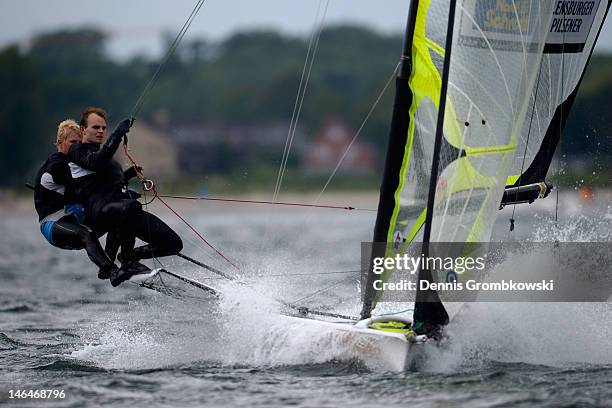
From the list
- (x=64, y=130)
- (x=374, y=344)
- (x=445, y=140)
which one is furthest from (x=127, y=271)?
(x=445, y=140)

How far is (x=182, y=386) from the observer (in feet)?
19.8

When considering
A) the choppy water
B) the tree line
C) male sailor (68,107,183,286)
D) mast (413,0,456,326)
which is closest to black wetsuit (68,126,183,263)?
male sailor (68,107,183,286)

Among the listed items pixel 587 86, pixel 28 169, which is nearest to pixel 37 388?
pixel 28 169

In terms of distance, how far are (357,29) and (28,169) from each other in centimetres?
7012

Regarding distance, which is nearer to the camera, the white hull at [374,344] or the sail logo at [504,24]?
the white hull at [374,344]

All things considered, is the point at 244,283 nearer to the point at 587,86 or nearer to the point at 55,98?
the point at 587,86

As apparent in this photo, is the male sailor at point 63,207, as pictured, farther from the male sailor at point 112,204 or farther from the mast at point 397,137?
the mast at point 397,137

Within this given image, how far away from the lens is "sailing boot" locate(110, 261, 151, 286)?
6863 mm

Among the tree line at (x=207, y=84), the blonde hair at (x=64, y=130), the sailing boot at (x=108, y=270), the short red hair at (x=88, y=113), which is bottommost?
the sailing boot at (x=108, y=270)

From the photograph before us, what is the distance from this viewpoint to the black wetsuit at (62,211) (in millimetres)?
6836

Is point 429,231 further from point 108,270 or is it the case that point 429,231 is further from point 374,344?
point 108,270

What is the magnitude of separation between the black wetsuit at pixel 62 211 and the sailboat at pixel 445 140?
139cm

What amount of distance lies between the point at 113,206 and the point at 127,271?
1.55 ft

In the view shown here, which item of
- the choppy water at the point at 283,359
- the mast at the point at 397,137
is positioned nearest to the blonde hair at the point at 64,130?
the choppy water at the point at 283,359
